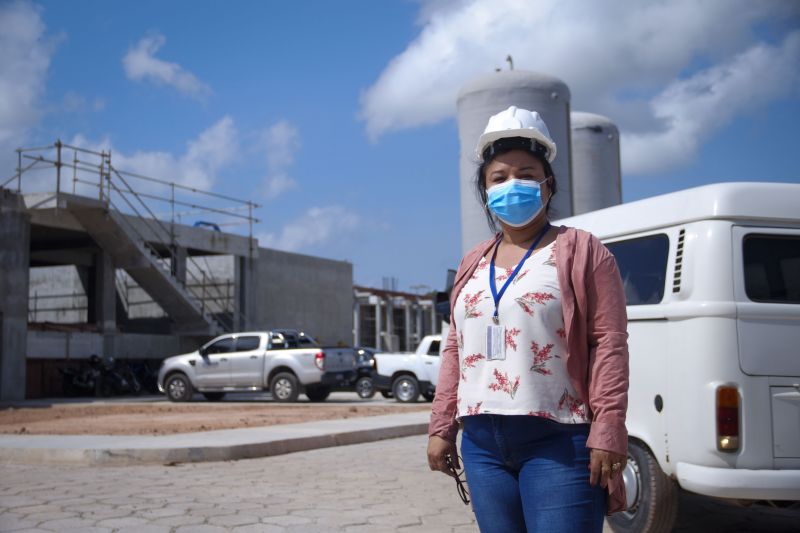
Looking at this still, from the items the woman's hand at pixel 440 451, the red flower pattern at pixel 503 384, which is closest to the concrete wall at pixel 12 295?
the woman's hand at pixel 440 451

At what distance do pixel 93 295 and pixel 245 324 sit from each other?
5.58 m

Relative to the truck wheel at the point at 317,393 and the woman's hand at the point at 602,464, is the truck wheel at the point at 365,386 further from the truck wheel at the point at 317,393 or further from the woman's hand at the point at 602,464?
the woman's hand at the point at 602,464

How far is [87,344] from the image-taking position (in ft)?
82.1

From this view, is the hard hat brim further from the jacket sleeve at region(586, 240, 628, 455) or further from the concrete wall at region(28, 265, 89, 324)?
the concrete wall at region(28, 265, 89, 324)

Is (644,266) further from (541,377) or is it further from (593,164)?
(593,164)

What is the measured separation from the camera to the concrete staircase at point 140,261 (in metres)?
24.7

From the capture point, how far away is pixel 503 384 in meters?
2.57

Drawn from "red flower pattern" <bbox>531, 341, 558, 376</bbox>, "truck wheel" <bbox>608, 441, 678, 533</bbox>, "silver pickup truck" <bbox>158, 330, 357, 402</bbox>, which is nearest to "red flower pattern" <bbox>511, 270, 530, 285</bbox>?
"red flower pattern" <bbox>531, 341, 558, 376</bbox>

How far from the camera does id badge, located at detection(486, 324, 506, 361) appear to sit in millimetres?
2604

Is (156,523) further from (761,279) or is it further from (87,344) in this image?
(87,344)

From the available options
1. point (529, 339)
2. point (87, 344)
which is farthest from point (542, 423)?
point (87, 344)

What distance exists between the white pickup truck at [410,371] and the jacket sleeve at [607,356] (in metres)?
17.3

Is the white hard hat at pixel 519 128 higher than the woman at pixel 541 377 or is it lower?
higher

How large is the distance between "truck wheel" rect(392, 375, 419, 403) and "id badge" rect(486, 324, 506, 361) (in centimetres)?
1765
